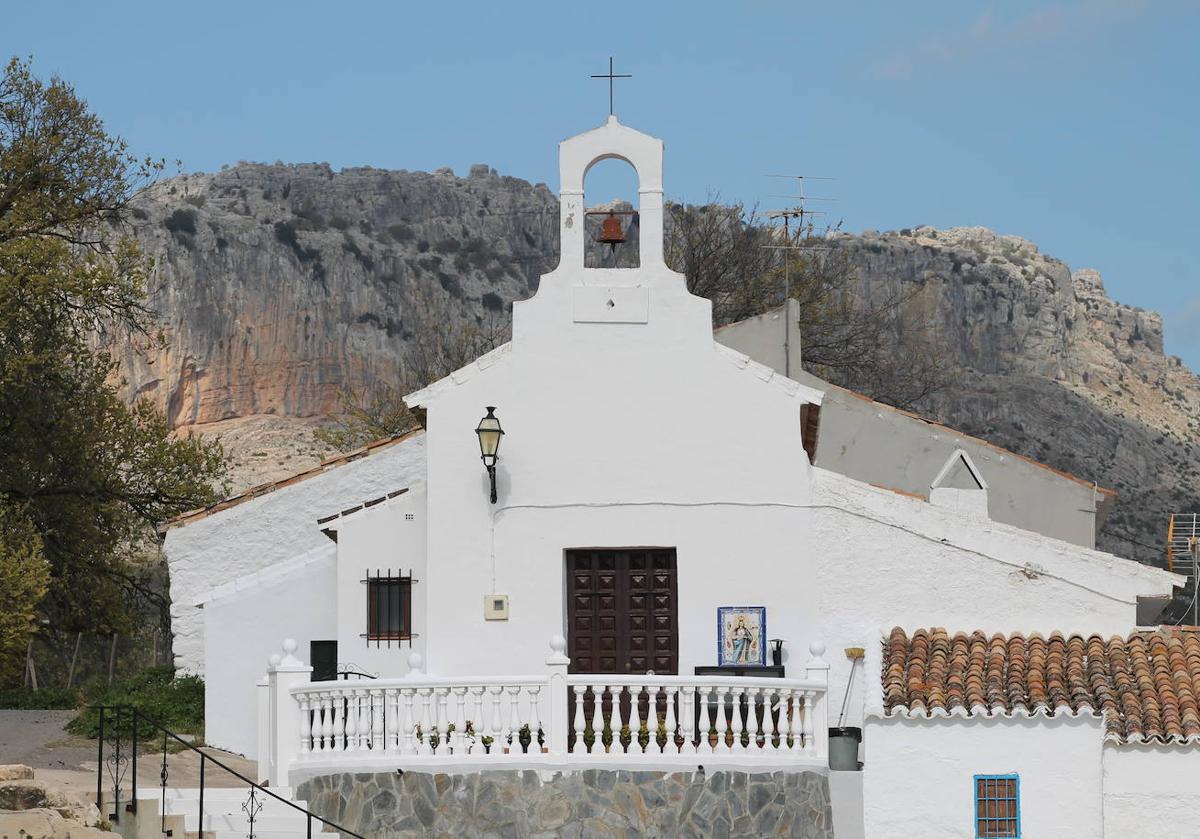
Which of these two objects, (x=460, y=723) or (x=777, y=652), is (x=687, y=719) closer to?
(x=460, y=723)

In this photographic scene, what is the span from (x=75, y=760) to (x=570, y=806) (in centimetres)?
653

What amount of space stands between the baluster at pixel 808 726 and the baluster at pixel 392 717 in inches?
157

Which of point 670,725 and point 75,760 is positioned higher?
point 670,725

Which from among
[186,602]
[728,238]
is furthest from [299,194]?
[186,602]

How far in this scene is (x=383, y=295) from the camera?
8656cm

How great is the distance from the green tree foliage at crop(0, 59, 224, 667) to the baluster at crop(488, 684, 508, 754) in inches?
471

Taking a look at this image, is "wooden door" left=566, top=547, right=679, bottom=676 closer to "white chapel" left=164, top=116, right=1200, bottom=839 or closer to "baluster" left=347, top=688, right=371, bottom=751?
"white chapel" left=164, top=116, right=1200, bottom=839

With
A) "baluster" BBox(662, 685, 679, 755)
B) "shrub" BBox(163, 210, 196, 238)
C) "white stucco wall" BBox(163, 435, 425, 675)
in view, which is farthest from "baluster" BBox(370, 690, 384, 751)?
"shrub" BBox(163, 210, 196, 238)

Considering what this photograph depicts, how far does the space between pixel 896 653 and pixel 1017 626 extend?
177 centimetres

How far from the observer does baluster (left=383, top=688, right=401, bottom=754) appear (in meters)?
18.5

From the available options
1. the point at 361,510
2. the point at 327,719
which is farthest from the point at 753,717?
the point at 361,510

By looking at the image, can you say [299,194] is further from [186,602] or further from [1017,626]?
[1017,626]

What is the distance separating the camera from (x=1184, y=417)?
83375 mm

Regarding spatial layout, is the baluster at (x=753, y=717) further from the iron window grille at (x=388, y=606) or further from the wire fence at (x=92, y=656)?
the wire fence at (x=92, y=656)
